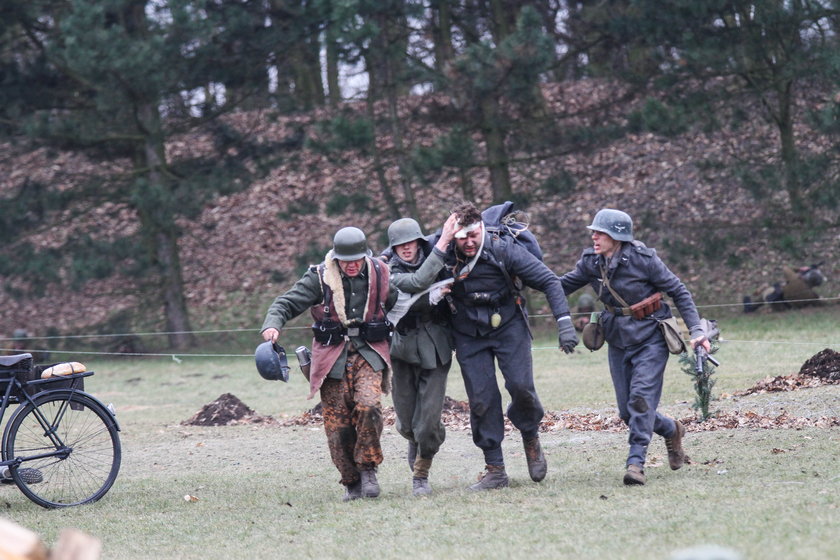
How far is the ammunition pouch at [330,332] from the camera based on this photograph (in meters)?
7.37

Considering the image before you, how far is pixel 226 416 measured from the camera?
12.6 meters

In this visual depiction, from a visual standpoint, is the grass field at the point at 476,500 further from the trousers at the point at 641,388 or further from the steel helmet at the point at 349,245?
the steel helmet at the point at 349,245

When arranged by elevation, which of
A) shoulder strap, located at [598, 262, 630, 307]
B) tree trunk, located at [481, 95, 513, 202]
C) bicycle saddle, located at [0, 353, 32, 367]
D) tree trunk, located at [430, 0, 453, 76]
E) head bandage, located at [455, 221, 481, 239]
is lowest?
bicycle saddle, located at [0, 353, 32, 367]

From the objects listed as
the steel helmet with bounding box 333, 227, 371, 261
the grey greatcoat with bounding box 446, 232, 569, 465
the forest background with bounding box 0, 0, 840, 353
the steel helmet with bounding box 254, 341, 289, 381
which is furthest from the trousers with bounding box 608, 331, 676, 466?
the forest background with bounding box 0, 0, 840, 353

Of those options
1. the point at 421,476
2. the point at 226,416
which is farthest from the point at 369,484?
the point at 226,416

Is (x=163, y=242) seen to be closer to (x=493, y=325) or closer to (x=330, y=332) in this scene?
(x=330, y=332)

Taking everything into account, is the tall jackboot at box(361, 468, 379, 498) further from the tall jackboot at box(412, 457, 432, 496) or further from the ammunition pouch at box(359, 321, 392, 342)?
the ammunition pouch at box(359, 321, 392, 342)

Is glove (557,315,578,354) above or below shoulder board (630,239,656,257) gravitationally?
below

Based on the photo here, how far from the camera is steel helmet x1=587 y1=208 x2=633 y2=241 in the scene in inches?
A: 292

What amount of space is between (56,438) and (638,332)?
160 inches

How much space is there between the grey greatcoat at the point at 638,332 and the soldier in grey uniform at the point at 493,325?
1.11 feet

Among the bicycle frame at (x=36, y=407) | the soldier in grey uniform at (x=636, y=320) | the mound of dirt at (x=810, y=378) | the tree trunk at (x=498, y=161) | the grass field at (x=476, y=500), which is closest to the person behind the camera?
the grass field at (x=476, y=500)

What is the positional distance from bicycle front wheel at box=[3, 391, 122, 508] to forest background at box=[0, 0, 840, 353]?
10.1m

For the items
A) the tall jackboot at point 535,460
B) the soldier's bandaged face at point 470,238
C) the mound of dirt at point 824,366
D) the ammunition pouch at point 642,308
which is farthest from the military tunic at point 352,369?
the mound of dirt at point 824,366
